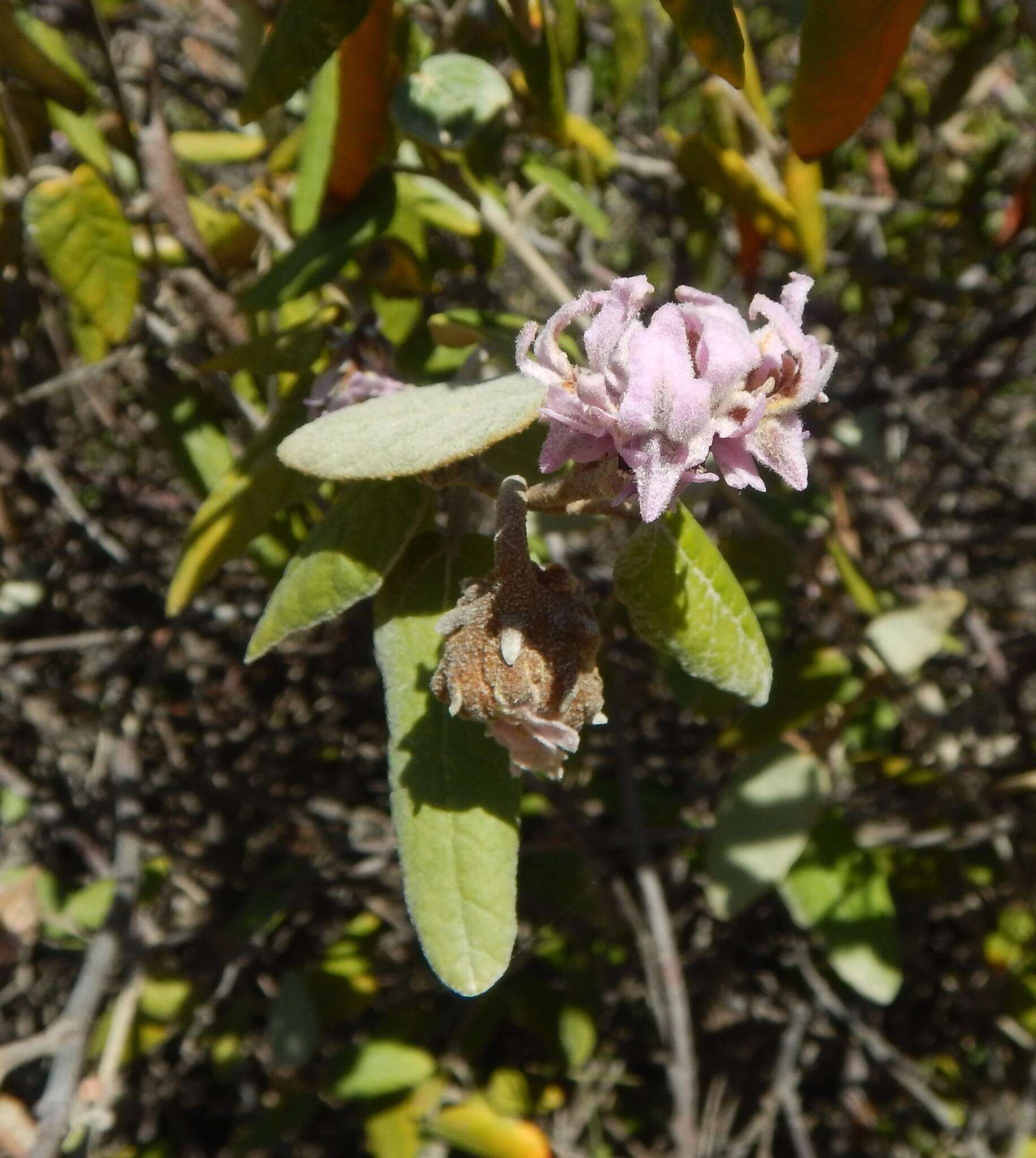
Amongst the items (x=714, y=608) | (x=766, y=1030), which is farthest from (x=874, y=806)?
(x=714, y=608)

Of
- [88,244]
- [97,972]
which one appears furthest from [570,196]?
[97,972]

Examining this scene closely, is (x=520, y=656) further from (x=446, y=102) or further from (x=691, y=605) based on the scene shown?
(x=446, y=102)

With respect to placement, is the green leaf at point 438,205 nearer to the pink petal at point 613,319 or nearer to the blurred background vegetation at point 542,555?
the blurred background vegetation at point 542,555

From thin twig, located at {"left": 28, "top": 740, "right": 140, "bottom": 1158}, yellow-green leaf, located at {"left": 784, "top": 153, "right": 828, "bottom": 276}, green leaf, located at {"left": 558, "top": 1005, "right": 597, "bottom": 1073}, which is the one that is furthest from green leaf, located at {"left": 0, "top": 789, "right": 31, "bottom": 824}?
yellow-green leaf, located at {"left": 784, "top": 153, "right": 828, "bottom": 276}

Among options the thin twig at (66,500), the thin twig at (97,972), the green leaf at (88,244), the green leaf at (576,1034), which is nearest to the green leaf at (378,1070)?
the green leaf at (576,1034)

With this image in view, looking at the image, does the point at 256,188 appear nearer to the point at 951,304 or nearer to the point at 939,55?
the point at 951,304

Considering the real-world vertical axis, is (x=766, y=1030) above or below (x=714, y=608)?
below
